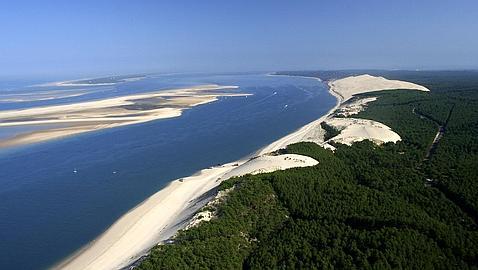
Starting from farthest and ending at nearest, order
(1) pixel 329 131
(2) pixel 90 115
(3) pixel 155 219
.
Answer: (2) pixel 90 115, (1) pixel 329 131, (3) pixel 155 219

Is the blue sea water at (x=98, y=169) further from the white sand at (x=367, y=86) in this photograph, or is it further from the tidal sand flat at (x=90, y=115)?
the white sand at (x=367, y=86)

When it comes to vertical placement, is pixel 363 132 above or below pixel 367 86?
above

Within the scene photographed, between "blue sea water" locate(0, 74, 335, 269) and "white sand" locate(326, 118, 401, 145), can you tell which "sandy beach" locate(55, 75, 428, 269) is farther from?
"blue sea water" locate(0, 74, 335, 269)

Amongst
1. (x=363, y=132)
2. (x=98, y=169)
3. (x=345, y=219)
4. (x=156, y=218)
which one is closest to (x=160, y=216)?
(x=156, y=218)

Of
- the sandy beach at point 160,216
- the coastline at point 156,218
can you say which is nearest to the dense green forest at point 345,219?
the sandy beach at point 160,216

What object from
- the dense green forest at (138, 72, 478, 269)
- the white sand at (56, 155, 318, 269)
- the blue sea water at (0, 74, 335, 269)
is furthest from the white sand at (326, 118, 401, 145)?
the white sand at (56, 155, 318, 269)

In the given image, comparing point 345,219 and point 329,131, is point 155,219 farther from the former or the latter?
point 329,131
